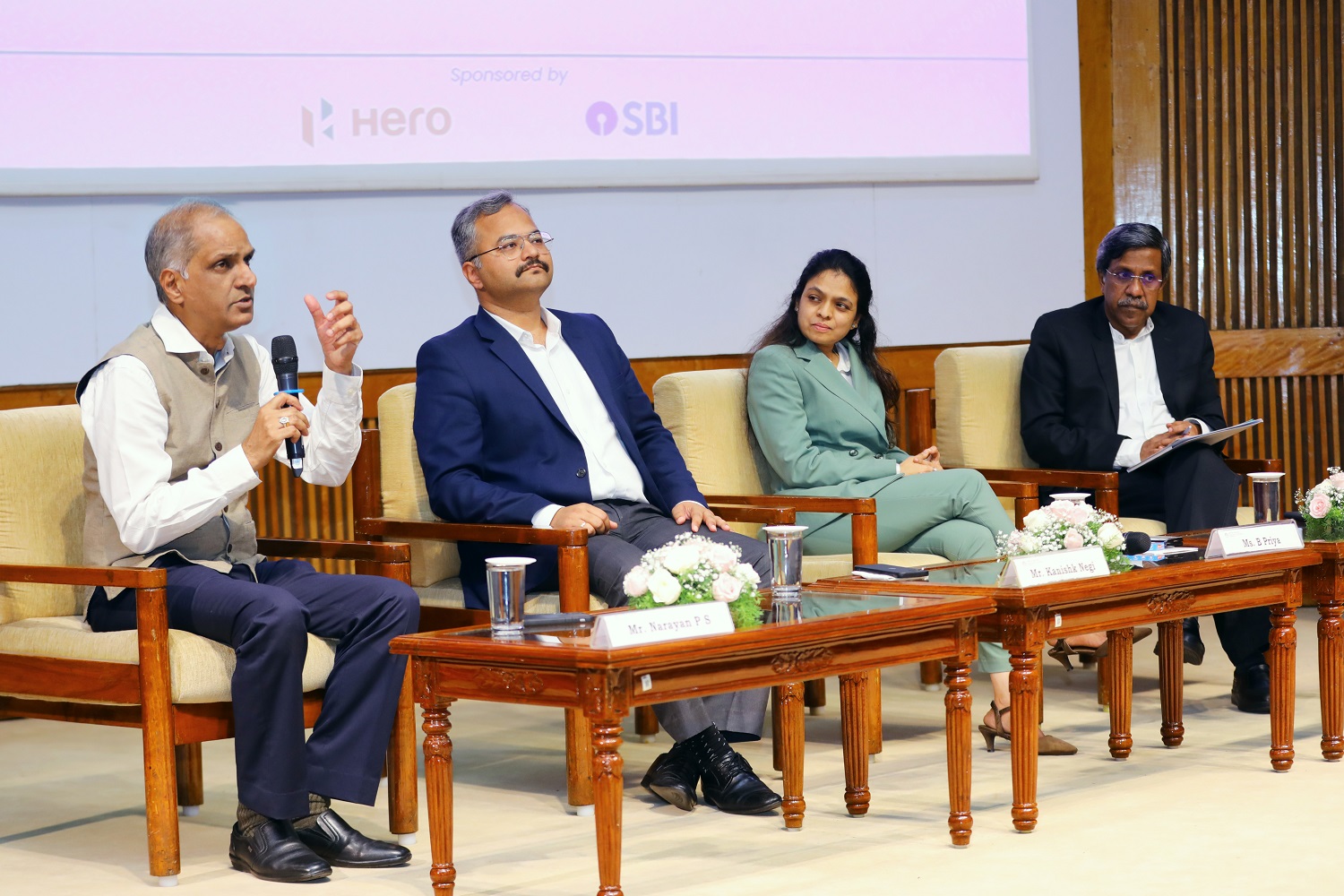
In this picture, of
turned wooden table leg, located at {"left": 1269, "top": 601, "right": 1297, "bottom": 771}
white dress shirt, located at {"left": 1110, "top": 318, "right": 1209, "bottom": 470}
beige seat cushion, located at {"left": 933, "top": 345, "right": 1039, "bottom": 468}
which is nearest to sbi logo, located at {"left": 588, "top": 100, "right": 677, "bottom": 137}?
beige seat cushion, located at {"left": 933, "top": 345, "right": 1039, "bottom": 468}

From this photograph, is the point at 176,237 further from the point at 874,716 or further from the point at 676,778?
the point at 874,716

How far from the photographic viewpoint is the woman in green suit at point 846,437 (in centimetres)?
441

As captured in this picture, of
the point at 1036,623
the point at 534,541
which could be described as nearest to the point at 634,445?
the point at 534,541

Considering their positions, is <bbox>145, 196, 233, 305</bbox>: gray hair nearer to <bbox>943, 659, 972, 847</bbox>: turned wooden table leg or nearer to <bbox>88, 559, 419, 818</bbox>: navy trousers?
<bbox>88, 559, 419, 818</bbox>: navy trousers

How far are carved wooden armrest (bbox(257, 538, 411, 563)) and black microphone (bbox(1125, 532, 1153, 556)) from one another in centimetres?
155

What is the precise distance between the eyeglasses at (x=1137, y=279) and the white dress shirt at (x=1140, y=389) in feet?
0.50

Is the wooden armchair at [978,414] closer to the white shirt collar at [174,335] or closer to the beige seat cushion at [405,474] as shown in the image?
the beige seat cushion at [405,474]

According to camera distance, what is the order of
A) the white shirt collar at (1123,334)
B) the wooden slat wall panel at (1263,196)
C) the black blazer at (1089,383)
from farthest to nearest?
the wooden slat wall panel at (1263,196) < the white shirt collar at (1123,334) < the black blazer at (1089,383)

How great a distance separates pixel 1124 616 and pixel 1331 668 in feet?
2.50

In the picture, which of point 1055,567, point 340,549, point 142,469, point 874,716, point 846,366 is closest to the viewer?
point 142,469

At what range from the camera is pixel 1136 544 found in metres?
3.81

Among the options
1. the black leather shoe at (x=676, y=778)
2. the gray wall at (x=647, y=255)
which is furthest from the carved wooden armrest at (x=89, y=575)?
the gray wall at (x=647, y=255)

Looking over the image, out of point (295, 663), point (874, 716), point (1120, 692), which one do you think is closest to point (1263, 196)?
point (1120, 692)

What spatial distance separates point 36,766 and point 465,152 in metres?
2.03
